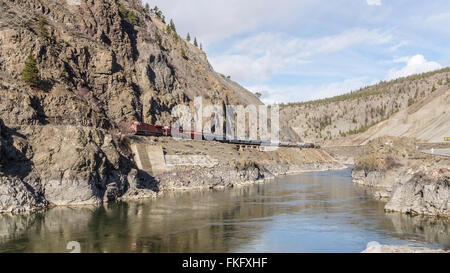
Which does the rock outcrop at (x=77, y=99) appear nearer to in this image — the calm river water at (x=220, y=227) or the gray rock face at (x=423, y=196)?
the calm river water at (x=220, y=227)

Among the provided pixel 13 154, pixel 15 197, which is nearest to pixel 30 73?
pixel 13 154

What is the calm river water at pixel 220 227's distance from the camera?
1147 inches

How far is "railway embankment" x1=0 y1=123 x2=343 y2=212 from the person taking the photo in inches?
1719

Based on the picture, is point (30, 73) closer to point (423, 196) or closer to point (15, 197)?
point (15, 197)

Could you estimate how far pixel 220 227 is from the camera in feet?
118

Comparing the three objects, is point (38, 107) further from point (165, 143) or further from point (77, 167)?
point (165, 143)

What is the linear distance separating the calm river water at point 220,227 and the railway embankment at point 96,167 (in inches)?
127

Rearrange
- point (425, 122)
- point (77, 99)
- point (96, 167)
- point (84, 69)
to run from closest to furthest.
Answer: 1. point (96, 167)
2. point (77, 99)
3. point (84, 69)
4. point (425, 122)

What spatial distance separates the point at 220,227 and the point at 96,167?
2171 cm

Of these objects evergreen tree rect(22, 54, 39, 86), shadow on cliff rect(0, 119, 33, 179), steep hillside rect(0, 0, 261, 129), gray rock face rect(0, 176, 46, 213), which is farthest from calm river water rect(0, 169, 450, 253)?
evergreen tree rect(22, 54, 39, 86)

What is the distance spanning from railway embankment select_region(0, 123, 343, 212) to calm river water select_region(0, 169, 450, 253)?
3219 mm

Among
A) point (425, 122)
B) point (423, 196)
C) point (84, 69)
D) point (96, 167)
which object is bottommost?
point (423, 196)

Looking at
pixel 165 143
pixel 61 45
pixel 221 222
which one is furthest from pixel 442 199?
pixel 61 45

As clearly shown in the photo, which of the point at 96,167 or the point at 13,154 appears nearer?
the point at 13,154
